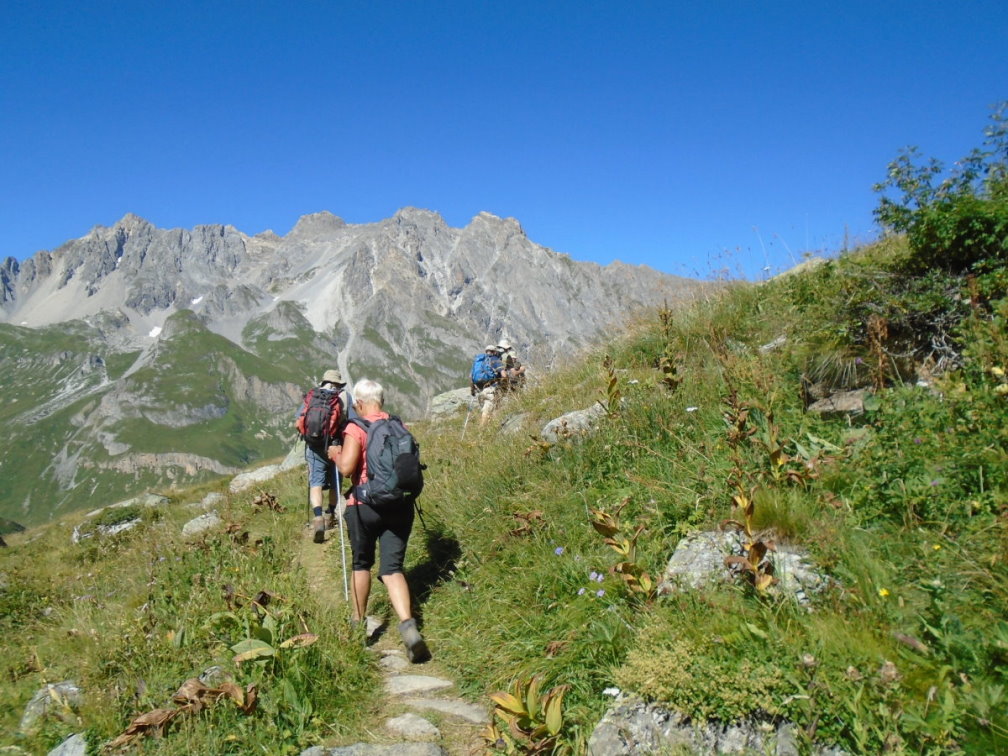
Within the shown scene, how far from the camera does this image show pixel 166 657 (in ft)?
15.7

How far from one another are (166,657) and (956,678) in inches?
207

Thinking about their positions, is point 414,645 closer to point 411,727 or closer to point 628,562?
point 411,727

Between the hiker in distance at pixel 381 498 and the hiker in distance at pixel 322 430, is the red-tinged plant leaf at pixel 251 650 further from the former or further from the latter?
the hiker in distance at pixel 322 430

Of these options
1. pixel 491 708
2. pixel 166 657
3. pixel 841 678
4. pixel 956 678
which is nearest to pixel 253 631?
pixel 166 657

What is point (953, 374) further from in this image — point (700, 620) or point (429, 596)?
point (429, 596)

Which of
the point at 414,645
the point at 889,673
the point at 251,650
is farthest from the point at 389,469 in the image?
the point at 889,673

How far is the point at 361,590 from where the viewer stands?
6031 millimetres

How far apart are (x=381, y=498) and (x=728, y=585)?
3251 mm

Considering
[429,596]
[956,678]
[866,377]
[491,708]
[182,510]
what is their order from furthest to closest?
1. [182,510]
2. [429,596]
3. [866,377]
4. [491,708]
5. [956,678]

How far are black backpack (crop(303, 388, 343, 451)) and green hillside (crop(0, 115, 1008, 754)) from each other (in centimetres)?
171

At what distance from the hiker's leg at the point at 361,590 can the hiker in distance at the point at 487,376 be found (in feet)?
21.1

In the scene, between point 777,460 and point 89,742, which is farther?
point 777,460

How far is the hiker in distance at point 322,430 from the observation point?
868cm

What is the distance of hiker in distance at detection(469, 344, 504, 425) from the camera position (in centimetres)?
1259
